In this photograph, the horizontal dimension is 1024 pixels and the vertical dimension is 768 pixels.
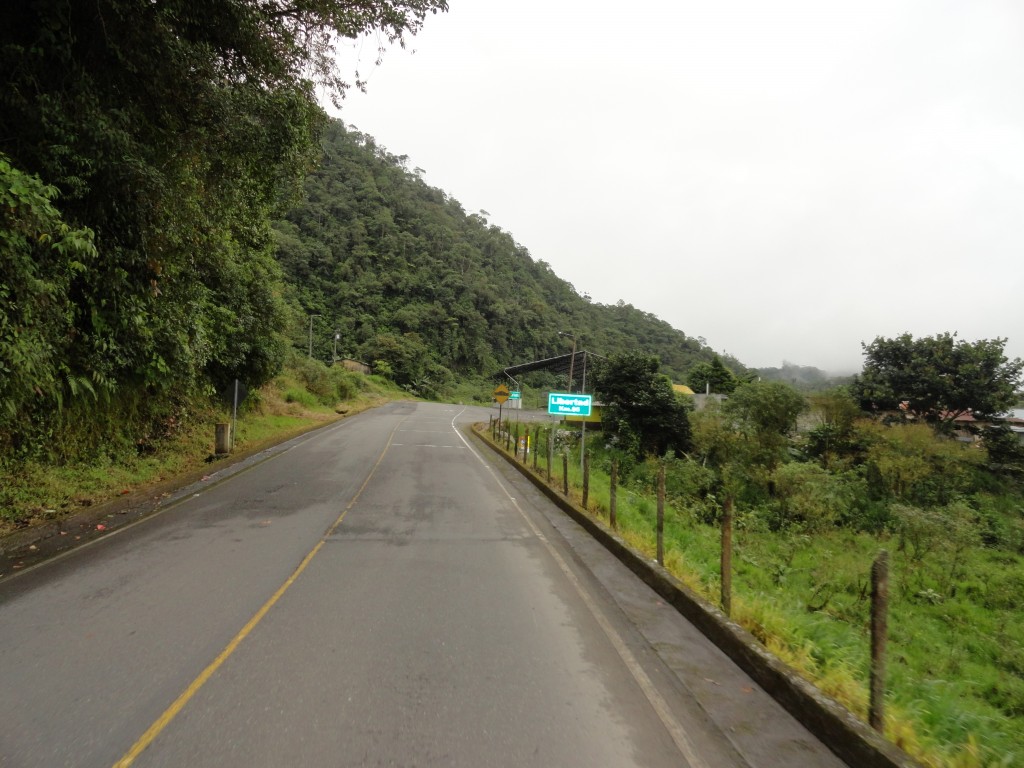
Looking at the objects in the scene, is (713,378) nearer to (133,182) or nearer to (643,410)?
(643,410)

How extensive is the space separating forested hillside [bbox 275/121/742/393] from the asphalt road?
211 feet

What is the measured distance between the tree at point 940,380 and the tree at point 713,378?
99.9ft

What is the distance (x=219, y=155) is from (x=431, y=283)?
248ft

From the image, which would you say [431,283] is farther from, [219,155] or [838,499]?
[219,155]

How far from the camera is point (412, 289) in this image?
81.9 m

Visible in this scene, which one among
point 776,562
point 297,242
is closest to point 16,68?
point 776,562

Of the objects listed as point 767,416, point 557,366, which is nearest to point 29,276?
point 767,416

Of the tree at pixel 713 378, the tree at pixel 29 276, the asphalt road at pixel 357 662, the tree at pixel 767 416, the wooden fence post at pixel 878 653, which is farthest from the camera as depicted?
the tree at pixel 713 378

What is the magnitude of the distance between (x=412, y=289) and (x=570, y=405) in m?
71.7

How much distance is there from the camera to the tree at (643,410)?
104 feet

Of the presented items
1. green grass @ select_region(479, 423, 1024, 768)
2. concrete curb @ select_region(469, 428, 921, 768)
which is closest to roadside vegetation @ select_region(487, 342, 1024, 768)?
green grass @ select_region(479, 423, 1024, 768)

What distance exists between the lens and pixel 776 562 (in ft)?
46.9

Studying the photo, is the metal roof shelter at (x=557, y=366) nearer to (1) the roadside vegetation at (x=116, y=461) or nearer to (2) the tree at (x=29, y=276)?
(1) the roadside vegetation at (x=116, y=461)

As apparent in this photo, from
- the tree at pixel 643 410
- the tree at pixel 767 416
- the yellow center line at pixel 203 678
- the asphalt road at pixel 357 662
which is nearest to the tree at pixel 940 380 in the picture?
the tree at pixel 767 416
